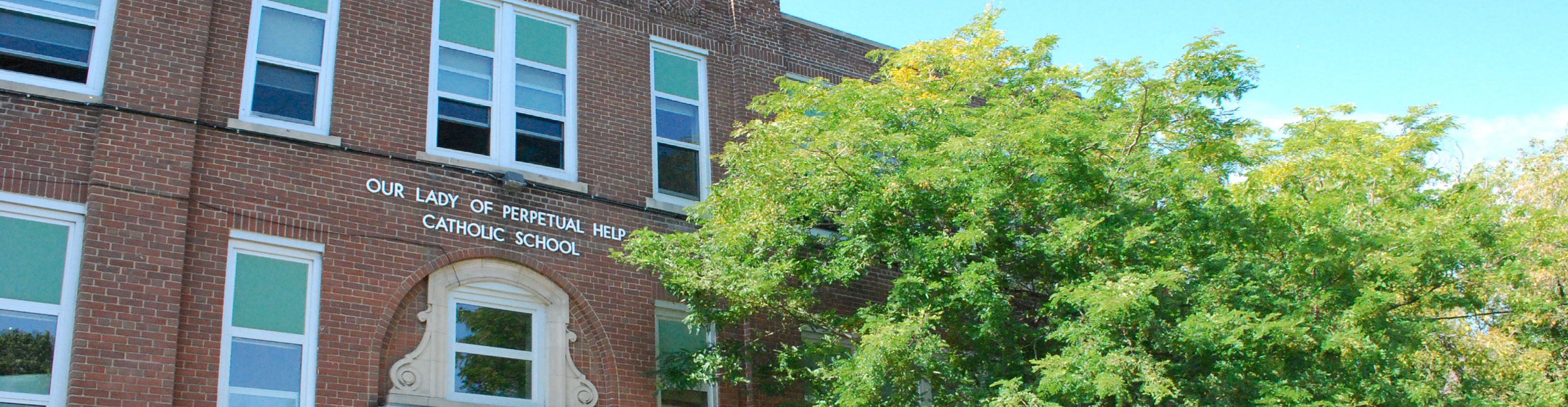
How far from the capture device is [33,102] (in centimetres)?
1211

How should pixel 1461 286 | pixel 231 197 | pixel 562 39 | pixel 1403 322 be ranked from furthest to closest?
pixel 1461 286 < pixel 562 39 < pixel 1403 322 < pixel 231 197

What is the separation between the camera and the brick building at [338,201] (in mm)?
11711

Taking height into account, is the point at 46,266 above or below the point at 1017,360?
above

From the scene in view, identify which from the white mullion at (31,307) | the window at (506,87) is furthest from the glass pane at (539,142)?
the white mullion at (31,307)

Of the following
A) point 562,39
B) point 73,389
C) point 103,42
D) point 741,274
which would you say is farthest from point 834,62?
point 73,389

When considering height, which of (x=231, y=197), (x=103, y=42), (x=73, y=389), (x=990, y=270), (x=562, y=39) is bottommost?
(x=73, y=389)

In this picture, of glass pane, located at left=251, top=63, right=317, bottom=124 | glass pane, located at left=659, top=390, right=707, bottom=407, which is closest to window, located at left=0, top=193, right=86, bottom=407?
glass pane, located at left=251, top=63, right=317, bottom=124

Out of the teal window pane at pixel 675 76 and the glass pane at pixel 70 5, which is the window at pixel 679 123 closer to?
the teal window pane at pixel 675 76

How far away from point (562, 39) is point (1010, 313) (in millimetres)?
6677

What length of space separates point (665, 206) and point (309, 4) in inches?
182

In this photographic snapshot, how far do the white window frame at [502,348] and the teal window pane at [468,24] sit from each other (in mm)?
3168

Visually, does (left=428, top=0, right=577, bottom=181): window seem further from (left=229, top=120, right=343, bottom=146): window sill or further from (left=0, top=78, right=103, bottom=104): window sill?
(left=0, top=78, right=103, bottom=104): window sill

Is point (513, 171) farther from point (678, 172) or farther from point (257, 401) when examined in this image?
point (257, 401)

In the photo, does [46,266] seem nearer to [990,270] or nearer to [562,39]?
[562,39]
